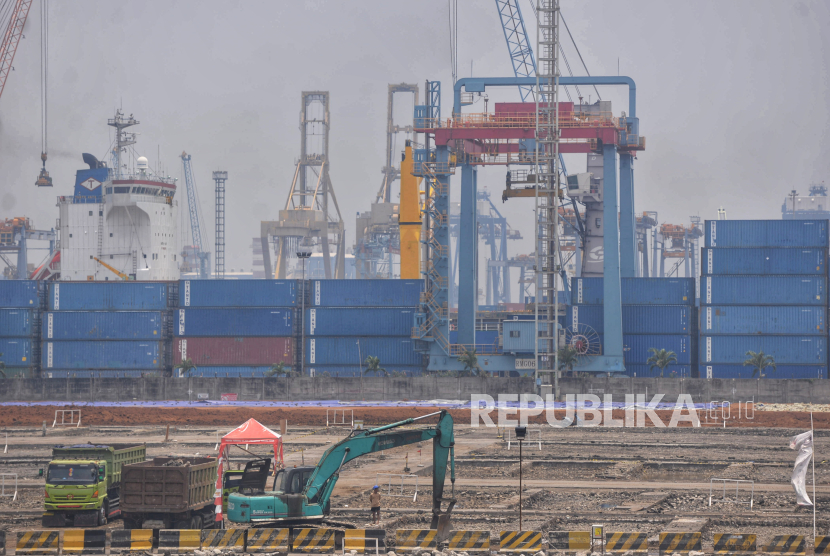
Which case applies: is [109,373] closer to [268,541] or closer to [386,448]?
[268,541]

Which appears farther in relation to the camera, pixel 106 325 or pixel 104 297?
pixel 104 297

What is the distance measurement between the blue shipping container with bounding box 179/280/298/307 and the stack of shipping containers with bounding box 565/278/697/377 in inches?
846

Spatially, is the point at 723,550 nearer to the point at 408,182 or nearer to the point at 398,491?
the point at 398,491

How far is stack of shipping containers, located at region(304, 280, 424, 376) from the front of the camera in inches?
2911

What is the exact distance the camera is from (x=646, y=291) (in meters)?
72.2

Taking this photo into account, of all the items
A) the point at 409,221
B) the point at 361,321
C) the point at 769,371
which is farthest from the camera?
the point at 409,221

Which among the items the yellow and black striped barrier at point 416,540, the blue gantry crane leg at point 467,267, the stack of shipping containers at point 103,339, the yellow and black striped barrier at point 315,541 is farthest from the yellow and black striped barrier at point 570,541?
the stack of shipping containers at point 103,339

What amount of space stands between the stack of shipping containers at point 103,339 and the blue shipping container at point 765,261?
41.7 metres

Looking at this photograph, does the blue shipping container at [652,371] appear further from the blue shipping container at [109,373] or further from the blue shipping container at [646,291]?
the blue shipping container at [109,373]

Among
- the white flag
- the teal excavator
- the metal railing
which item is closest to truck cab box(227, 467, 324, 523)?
the teal excavator

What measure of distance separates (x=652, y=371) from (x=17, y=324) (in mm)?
48772

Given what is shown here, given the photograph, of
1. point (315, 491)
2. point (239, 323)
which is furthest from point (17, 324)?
point (315, 491)

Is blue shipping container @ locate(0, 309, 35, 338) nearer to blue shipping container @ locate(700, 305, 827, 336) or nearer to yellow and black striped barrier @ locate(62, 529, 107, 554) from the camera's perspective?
blue shipping container @ locate(700, 305, 827, 336)

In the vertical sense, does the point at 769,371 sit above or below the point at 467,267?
below
